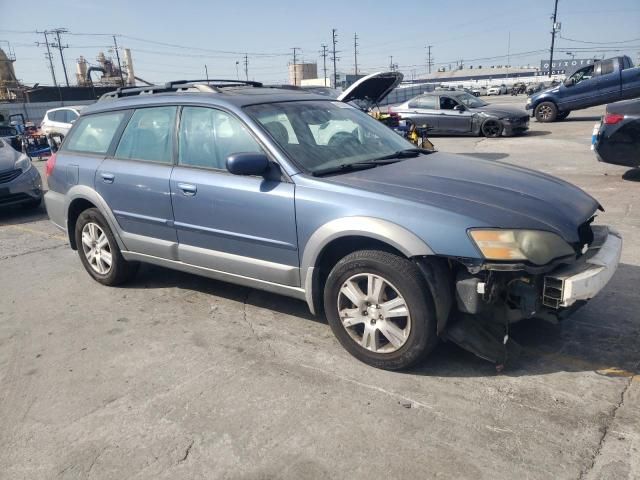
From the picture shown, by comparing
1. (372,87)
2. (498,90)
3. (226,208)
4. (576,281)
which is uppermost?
(372,87)

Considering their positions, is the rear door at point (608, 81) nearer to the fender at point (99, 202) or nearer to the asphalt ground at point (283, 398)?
the asphalt ground at point (283, 398)

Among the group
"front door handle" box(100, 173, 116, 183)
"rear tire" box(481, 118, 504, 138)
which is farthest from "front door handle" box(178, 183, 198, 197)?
"rear tire" box(481, 118, 504, 138)

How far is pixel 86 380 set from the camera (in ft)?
10.8

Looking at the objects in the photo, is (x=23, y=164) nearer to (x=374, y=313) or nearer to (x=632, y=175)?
(x=374, y=313)

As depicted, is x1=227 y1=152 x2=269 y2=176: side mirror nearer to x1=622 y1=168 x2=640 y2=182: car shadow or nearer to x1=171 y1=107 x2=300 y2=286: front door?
x1=171 y1=107 x2=300 y2=286: front door

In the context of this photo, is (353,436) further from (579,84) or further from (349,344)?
(579,84)

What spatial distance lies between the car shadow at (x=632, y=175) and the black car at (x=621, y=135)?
0.75m

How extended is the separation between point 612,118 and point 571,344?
19.0 feet

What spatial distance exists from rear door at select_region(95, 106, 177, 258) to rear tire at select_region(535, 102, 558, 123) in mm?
17142

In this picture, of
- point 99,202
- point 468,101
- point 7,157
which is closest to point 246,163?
point 99,202

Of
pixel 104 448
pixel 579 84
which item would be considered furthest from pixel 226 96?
pixel 579 84

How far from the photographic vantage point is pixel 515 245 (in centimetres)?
275

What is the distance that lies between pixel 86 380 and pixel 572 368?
9.92 ft

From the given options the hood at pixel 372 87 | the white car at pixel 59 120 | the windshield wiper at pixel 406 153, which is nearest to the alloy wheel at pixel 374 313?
the windshield wiper at pixel 406 153
